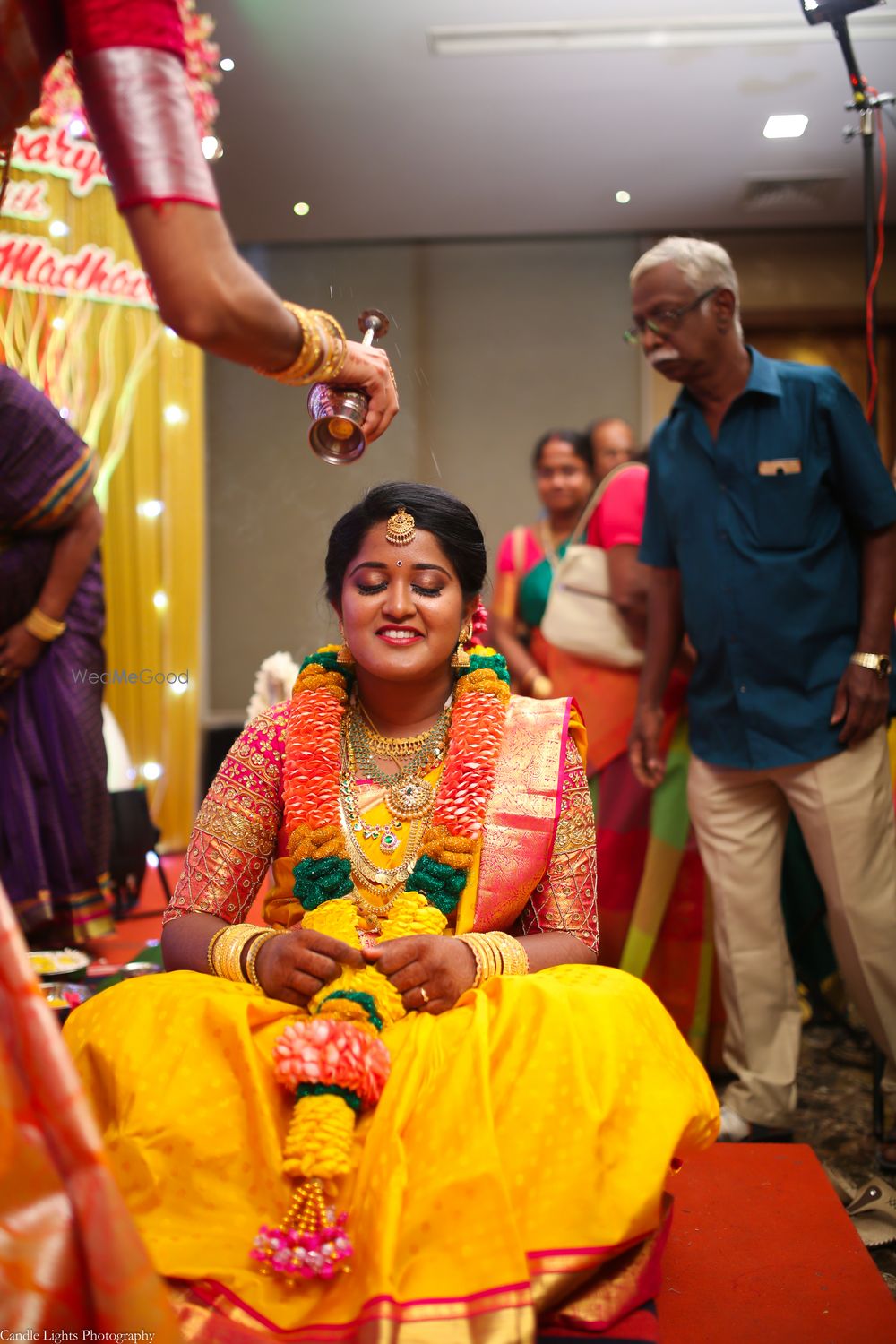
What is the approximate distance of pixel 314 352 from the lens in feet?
5.36

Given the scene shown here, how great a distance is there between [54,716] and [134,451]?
0.89 metres

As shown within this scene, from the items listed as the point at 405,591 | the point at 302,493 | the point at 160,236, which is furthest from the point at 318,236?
the point at 160,236

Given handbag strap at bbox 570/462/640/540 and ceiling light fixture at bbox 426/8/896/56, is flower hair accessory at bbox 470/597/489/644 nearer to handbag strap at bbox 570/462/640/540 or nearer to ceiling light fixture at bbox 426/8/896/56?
handbag strap at bbox 570/462/640/540

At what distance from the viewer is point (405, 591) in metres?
2.18

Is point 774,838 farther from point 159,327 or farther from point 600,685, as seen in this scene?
point 159,327

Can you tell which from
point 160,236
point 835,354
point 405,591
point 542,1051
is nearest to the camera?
point 160,236

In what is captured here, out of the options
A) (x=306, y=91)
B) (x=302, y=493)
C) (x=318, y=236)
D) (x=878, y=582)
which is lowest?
(x=878, y=582)

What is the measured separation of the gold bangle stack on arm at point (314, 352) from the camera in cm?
162

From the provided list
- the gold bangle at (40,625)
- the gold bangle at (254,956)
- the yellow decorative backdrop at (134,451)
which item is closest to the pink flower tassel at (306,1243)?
the gold bangle at (254,956)

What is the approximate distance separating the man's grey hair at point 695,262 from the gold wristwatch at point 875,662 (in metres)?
0.95

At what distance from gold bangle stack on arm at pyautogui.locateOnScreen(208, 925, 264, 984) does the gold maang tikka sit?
2.52ft

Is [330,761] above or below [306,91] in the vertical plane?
below

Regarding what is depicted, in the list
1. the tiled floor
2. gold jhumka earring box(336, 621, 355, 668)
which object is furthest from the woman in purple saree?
the tiled floor

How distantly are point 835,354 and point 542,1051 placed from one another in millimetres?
2484
